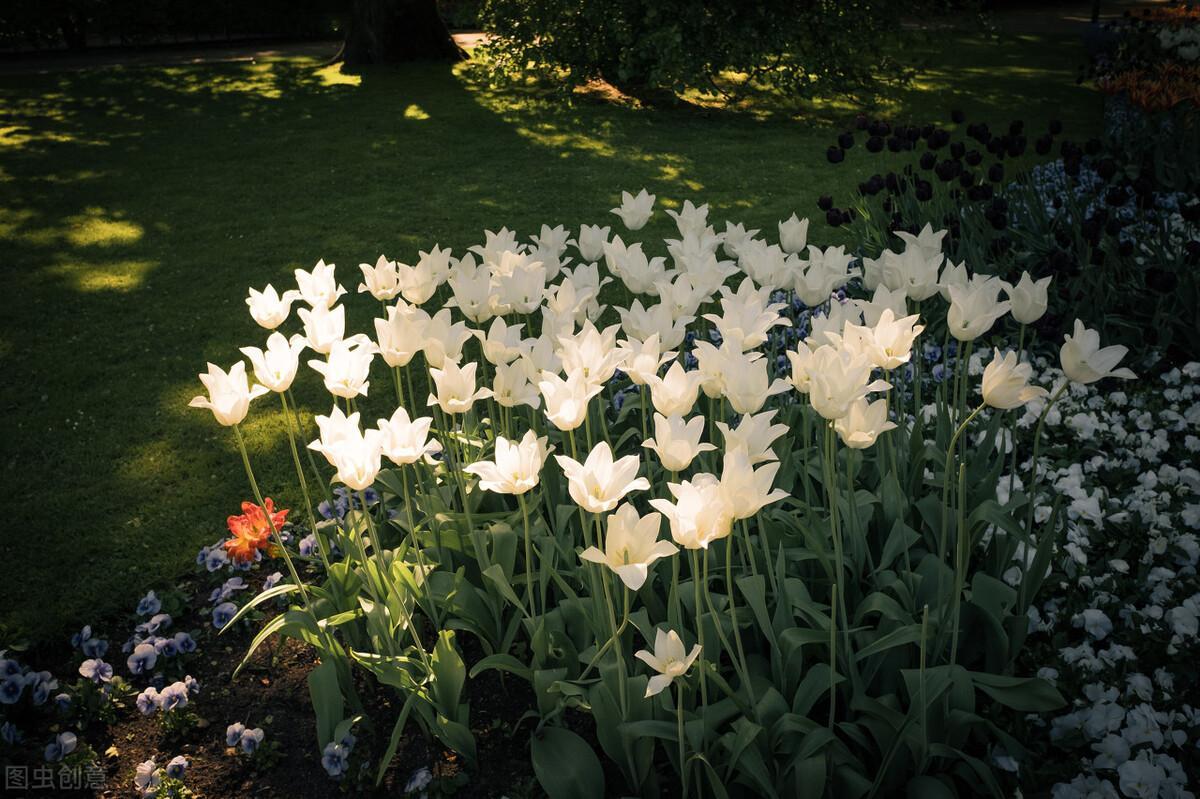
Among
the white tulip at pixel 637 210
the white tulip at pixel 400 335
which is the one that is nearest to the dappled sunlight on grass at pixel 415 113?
the white tulip at pixel 637 210

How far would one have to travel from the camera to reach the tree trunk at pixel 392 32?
13.9 metres

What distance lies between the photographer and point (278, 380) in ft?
7.59

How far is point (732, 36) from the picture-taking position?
10234 mm

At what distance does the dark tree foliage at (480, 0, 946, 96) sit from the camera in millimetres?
10242

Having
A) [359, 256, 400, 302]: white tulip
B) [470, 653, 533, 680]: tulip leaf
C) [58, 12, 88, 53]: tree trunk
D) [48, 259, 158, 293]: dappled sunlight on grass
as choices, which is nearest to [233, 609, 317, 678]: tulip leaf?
[470, 653, 533, 680]: tulip leaf

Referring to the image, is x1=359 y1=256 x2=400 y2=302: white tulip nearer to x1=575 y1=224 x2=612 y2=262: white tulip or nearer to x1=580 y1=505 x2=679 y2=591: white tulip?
x1=575 y1=224 x2=612 y2=262: white tulip

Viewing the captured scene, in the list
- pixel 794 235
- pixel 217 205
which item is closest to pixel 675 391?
pixel 794 235

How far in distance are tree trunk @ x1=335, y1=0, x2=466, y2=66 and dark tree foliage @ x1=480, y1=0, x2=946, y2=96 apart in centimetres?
337

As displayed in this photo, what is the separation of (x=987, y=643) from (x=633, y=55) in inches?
388

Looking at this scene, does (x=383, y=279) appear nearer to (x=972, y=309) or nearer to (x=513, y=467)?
(x=513, y=467)

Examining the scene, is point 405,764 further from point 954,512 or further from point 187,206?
point 187,206

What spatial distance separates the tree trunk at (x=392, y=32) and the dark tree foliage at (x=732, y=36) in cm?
337

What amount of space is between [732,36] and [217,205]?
19.9ft

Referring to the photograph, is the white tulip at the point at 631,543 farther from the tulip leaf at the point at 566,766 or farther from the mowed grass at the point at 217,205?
the mowed grass at the point at 217,205
